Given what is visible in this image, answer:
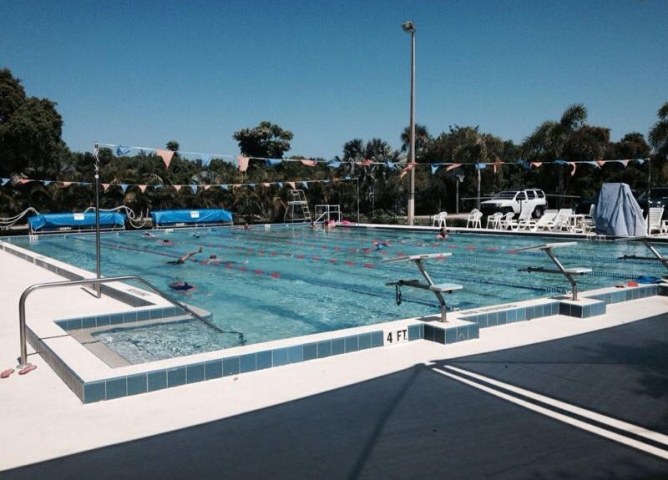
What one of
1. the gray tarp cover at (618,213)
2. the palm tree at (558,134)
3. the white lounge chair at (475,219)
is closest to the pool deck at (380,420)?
the gray tarp cover at (618,213)

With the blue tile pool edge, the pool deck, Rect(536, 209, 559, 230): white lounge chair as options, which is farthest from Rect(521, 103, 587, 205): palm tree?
the pool deck

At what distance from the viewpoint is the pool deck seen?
272 centimetres

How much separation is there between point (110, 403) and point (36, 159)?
974 inches

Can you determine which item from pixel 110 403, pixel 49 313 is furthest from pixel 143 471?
pixel 49 313

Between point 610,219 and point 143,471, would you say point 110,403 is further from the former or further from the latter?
point 610,219

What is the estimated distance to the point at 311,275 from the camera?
11.1 m

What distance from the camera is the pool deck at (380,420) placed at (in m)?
2.72

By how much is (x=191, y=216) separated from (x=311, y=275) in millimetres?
16202

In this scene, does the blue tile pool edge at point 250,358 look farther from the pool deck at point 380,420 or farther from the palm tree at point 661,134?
the palm tree at point 661,134

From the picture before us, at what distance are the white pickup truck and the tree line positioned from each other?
43.7 inches

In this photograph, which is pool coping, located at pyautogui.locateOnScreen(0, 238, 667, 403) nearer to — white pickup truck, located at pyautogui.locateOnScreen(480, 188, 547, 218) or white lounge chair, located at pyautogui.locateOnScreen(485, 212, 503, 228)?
white lounge chair, located at pyautogui.locateOnScreen(485, 212, 503, 228)

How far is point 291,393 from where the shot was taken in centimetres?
378

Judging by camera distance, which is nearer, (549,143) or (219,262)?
(219,262)

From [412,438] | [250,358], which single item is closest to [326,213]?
[250,358]
